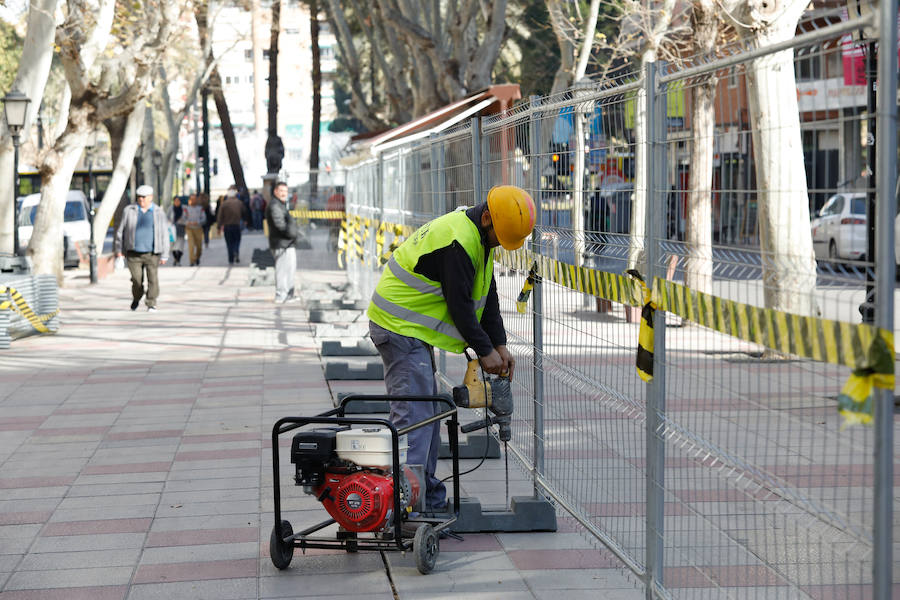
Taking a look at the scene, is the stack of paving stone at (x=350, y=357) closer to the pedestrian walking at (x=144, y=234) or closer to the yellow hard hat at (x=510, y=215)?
the pedestrian walking at (x=144, y=234)

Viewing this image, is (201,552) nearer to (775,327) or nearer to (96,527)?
(96,527)

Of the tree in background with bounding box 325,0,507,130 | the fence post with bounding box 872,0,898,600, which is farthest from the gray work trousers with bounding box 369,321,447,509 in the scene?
the tree in background with bounding box 325,0,507,130

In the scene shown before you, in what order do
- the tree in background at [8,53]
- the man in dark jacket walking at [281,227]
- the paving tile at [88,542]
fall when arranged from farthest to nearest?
the tree in background at [8,53] → the man in dark jacket walking at [281,227] → the paving tile at [88,542]

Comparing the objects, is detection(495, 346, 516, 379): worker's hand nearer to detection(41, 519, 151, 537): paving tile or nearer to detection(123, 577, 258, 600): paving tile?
detection(123, 577, 258, 600): paving tile

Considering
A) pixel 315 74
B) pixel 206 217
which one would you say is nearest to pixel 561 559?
pixel 206 217

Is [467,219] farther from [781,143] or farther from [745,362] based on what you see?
[781,143]

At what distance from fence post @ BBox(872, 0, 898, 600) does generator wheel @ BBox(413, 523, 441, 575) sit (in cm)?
253

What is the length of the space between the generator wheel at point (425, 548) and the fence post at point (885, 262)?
2.53m

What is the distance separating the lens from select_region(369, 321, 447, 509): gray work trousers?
561 cm

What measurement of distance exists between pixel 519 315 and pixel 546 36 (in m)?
32.7

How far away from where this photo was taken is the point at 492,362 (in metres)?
5.39

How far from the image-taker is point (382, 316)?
18.7ft

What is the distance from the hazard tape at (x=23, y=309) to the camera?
1381cm

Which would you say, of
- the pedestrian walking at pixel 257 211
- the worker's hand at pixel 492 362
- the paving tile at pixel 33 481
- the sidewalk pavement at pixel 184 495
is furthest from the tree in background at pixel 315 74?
the worker's hand at pixel 492 362
